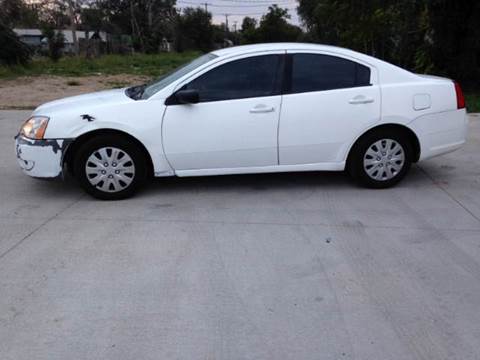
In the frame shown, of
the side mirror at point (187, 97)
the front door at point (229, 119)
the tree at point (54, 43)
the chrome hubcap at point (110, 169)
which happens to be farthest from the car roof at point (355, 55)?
the tree at point (54, 43)

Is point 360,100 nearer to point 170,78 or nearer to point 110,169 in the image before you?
point 170,78

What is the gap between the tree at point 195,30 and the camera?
72.3m

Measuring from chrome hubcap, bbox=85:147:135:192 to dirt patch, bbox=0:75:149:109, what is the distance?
8.71m

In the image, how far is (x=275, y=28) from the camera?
70.7m

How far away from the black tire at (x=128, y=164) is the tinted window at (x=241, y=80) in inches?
33.8

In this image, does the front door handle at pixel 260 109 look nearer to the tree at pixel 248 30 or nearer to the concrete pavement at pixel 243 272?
the concrete pavement at pixel 243 272

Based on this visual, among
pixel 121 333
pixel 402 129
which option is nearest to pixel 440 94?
pixel 402 129

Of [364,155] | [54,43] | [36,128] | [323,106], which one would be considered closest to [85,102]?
[36,128]

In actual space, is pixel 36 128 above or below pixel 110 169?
above

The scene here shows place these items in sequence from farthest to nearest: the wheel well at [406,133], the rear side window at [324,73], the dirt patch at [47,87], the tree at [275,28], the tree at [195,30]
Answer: the tree at [195,30] → the tree at [275,28] → the dirt patch at [47,87] → the wheel well at [406,133] → the rear side window at [324,73]

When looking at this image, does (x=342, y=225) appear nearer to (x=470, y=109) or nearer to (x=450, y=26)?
(x=470, y=109)

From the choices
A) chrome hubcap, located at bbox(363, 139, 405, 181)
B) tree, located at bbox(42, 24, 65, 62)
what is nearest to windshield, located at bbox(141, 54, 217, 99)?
chrome hubcap, located at bbox(363, 139, 405, 181)

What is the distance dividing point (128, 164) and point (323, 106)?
210 centimetres

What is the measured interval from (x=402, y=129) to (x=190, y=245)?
2798mm
